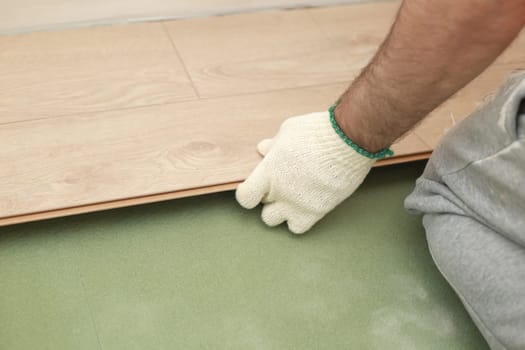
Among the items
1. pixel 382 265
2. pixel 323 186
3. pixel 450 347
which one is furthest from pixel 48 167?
pixel 450 347

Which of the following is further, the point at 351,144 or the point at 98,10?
the point at 98,10

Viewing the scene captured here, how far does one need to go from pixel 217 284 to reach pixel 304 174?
0.25m

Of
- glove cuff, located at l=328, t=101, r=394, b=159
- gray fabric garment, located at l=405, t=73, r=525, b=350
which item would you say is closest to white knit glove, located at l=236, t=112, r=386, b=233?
glove cuff, located at l=328, t=101, r=394, b=159

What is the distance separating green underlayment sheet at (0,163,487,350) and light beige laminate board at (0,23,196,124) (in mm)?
247

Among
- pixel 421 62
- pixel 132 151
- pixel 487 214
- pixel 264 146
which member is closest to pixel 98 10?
pixel 132 151

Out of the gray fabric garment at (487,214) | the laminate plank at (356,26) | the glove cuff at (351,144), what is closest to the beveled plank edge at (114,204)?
the glove cuff at (351,144)

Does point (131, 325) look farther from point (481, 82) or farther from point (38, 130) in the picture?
point (481, 82)

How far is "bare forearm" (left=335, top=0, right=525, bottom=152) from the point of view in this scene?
921mm

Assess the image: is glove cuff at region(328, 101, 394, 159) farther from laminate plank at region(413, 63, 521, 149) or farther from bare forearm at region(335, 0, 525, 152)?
laminate plank at region(413, 63, 521, 149)

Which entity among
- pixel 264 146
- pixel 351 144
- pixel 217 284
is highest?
pixel 351 144

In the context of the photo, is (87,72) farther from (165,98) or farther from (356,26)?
(356,26)

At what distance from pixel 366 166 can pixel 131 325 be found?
1.60ft

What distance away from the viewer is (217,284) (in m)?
1.14

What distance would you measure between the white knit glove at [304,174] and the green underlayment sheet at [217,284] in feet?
0.16
